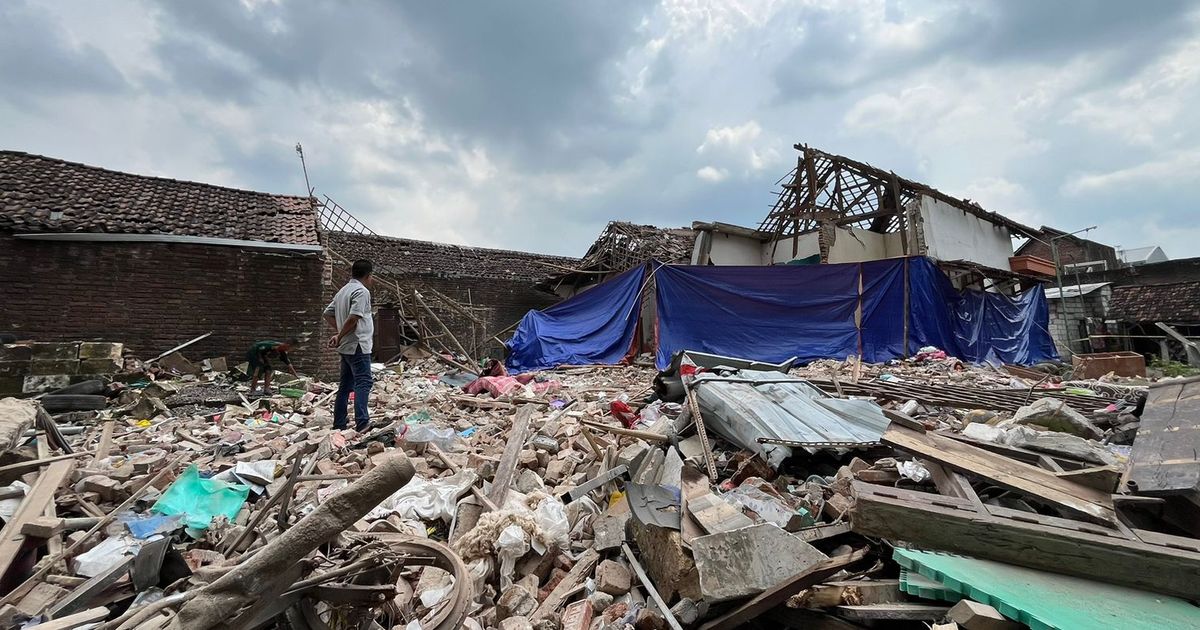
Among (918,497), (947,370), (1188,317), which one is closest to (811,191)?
(947,370)

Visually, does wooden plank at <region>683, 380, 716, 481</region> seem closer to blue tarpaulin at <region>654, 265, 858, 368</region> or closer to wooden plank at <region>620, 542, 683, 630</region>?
wooden plank at <region>620, 542, 683, 630</region>

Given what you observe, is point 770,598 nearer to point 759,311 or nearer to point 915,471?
point 915,471

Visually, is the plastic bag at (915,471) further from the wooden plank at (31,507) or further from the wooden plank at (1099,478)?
the wooden plank at (31,507)

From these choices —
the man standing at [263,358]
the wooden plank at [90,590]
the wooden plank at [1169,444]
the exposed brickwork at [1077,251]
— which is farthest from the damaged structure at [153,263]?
the exposed brickwork at [1077,251]

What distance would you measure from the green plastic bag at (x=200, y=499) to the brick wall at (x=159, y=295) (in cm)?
623

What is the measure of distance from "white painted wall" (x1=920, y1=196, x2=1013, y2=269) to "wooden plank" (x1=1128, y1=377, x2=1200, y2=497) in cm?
958

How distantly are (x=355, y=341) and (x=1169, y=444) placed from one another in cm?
558

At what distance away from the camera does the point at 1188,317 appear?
17.5 m

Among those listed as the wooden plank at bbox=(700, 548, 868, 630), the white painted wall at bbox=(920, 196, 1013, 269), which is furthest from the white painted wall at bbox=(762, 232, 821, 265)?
the wooden plank at bbox=(700, 548, 868, 630)

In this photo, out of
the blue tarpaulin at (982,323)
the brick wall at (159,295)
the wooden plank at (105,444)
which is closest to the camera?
the wooden plank at (105,444)

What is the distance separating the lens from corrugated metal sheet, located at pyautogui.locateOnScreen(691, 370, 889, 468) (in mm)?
3367

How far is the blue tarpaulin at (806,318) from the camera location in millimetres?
9266

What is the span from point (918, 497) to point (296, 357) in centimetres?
934

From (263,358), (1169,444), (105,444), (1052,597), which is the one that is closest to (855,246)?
(1169,444)
